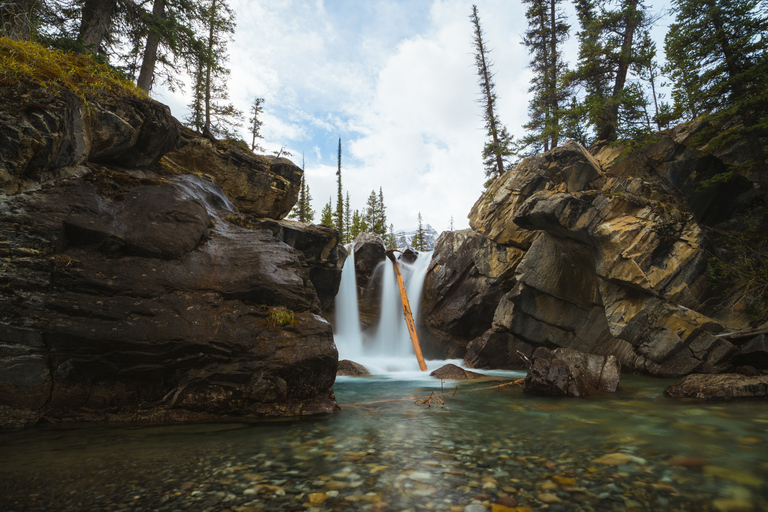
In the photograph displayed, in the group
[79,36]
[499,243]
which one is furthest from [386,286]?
[79,36]

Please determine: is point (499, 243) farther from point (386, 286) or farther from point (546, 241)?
point (386, 286)

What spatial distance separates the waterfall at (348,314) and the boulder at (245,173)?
7.21m

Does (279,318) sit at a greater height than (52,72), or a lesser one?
lesser

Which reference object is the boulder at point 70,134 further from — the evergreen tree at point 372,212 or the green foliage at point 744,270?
the evergreen tree at point 372,212

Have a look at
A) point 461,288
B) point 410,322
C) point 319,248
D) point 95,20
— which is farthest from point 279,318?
point 461,288

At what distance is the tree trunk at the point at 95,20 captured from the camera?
9789 mm

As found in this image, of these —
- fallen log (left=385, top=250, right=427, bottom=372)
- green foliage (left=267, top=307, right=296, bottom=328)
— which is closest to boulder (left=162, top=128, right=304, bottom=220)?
fallen log (left=385, top=250, right=427, bottom=372)

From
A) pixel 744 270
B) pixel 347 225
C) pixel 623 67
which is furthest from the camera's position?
pixel 347 225

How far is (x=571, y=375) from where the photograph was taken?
8500 millimetres

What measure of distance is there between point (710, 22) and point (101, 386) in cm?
2233

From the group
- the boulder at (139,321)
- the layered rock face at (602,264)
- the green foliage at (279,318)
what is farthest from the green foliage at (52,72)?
the layered rock face at (602,264)

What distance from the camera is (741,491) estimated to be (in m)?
3.08

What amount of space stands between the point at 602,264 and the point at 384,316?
15.1 meters

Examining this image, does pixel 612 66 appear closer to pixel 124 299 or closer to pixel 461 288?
pixel 461 288
